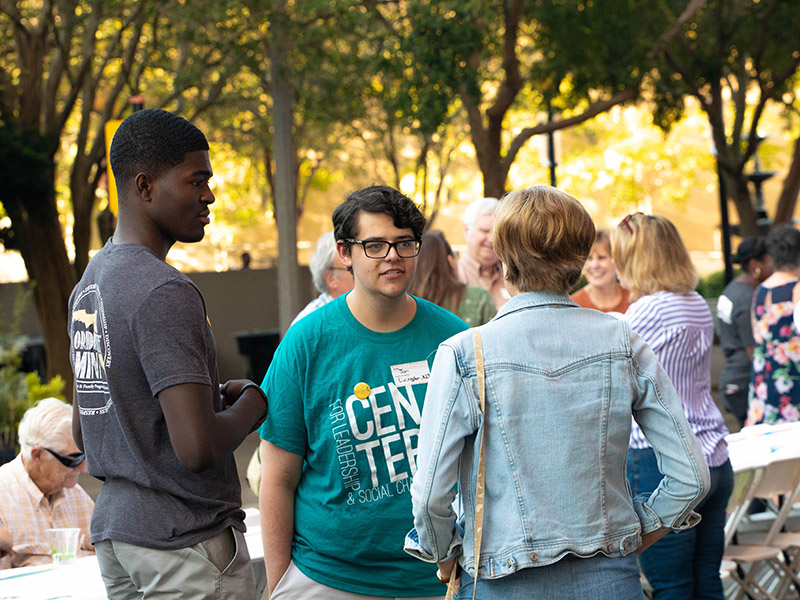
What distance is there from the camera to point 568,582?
87.9 inches

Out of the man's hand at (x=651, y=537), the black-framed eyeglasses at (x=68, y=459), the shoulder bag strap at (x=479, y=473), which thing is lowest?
the black-framed eyeglasses at (x=68, y=459)

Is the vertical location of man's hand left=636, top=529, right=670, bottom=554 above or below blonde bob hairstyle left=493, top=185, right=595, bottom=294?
below

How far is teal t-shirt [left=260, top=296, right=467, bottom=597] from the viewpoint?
2.81 metres

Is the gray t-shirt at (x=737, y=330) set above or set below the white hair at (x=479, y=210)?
below

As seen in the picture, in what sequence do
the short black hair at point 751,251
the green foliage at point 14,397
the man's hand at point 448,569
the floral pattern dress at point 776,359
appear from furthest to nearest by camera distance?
the short black hair at point 751,251, the green foliage at point 14,397, the floral pattern dress at point 776,359, the man's hand at point 448,569

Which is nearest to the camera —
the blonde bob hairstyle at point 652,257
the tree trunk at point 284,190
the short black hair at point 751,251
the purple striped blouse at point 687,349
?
the purple striped blouse at point 687,349

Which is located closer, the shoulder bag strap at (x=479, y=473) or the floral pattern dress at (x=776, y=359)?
the shoulder bag strap at (x=479, y=473)

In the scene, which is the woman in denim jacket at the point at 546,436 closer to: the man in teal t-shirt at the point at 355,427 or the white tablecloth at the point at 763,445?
the man in teal t-shirt at the point at 355,427

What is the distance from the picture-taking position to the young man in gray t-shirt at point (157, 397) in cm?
212

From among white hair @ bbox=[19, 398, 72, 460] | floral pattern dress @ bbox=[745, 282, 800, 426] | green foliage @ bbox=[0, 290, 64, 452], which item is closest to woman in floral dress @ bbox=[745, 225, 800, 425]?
floral pattern dress @ bbox=[745, 282, 800, 426]

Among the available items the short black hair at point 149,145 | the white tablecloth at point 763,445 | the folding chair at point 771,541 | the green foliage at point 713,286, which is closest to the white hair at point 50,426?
the short black hair at point 149,145

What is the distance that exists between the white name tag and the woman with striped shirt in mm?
1445

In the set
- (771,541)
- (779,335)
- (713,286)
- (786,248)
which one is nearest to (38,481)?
(771,541)

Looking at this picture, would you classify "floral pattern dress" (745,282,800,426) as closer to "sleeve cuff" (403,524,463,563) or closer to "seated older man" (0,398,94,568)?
"seated older man" (0,398,94,568)
